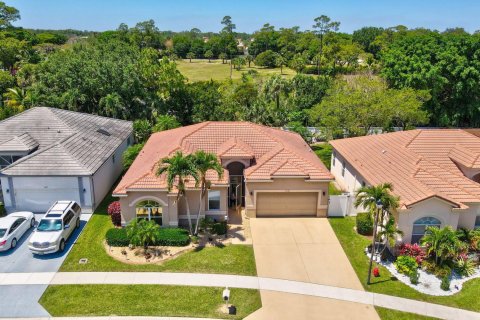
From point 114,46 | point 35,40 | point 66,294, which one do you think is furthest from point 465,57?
point 35,40

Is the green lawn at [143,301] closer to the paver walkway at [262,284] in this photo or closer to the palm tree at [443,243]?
the paver walkway at [262,284]

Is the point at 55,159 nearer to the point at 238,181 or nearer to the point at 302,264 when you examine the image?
the point at 238,181

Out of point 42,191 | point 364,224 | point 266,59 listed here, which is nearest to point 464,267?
point 364,224

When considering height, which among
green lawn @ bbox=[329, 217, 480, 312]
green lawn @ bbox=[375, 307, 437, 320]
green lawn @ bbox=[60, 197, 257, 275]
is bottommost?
green lawn @ bbox=[375, 307, 437, 320]

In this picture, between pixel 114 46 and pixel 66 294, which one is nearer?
pixel 66 294

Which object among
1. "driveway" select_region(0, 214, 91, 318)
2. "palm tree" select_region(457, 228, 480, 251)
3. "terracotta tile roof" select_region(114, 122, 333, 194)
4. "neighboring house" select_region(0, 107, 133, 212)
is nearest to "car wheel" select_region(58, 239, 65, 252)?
"driveway" select_region(0, 214, 91, 318)

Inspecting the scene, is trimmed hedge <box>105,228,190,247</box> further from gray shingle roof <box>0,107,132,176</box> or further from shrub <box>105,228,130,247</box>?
gray shingle roof <box>0,107,132,176</box>

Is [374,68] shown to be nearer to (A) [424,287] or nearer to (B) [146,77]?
(B) [146,77]
